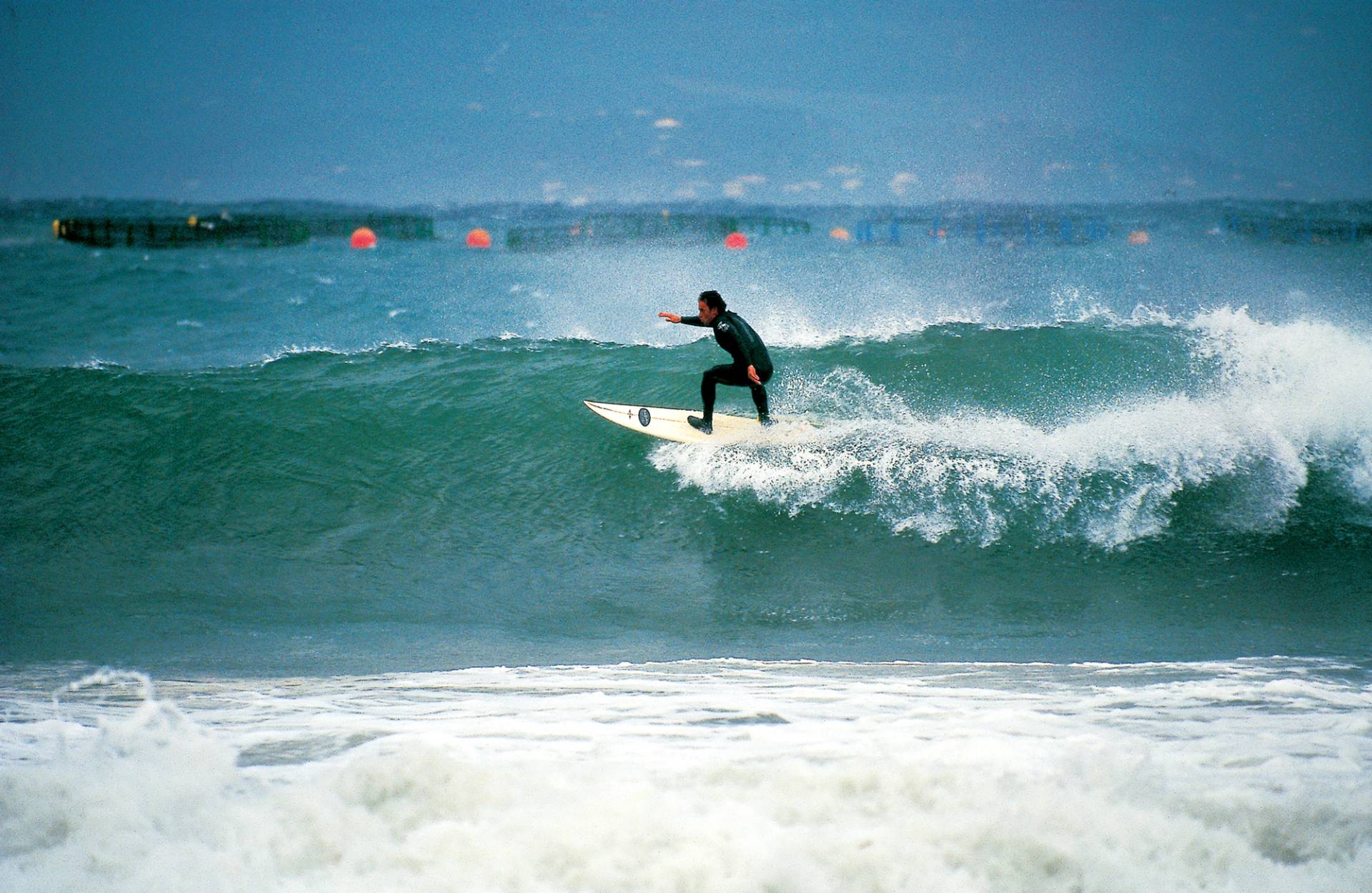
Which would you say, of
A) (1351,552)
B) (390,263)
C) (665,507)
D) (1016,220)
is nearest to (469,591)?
(665,507)

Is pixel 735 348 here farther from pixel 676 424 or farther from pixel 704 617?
pixel 704 617

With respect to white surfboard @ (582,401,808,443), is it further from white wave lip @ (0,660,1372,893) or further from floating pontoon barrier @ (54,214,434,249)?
floating pontoon barrier @ (54,214,434,249)

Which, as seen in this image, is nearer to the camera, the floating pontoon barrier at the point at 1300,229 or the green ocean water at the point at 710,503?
the green ocean water at the point at 710,503

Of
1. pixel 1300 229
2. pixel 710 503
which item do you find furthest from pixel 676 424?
pixel 1300 229

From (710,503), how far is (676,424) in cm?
89

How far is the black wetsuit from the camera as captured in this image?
657 centimetres

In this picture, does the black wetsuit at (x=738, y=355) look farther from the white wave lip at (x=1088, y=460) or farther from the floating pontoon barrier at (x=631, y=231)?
the floating pontoon barrier at (x=631, y=231)

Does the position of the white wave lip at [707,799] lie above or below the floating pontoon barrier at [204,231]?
below

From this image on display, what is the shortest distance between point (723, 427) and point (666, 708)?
367cm

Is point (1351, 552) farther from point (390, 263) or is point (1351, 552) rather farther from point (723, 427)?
point (390, 263)

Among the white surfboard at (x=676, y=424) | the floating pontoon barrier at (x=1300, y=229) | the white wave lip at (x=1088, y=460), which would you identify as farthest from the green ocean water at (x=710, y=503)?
the floating pontoon barrier at (x=1300, y=229)

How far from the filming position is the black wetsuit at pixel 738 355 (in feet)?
21.5

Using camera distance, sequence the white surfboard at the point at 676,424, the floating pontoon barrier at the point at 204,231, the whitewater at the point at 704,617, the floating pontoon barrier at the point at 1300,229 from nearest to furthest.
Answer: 1. the whitewater at the point at 704,617
2. the white surfboard at the point at 676,424
3. the floating pontoon barrier at the point at 1300,229
4. the floating pontoon barrier at the point at 204,231

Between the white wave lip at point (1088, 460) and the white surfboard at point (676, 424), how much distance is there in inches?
4.2
